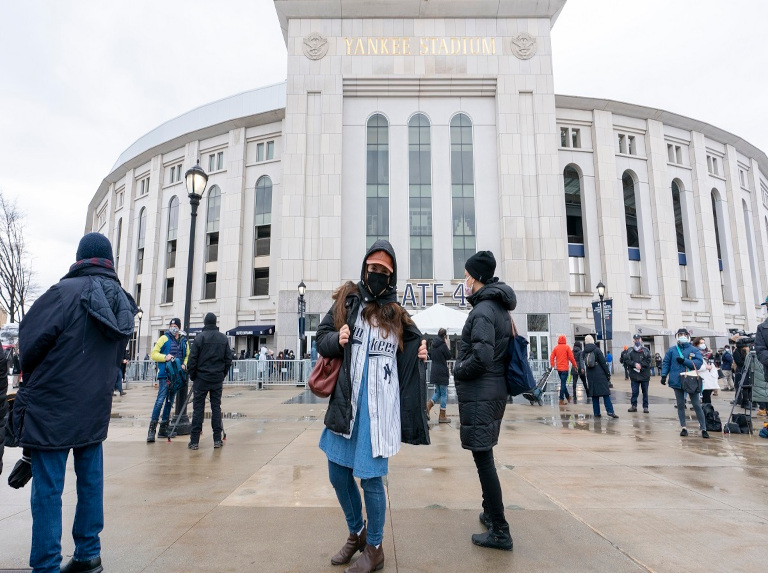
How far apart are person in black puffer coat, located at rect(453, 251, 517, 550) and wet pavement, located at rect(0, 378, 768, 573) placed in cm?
27

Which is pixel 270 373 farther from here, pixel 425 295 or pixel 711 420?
pixel 711 420

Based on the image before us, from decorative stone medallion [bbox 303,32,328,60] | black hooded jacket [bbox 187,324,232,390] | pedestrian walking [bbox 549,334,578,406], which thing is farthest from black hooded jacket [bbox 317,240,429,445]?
decorative stone medallion [bbox 303,32,328,60]

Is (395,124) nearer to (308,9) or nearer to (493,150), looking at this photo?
(493,150)

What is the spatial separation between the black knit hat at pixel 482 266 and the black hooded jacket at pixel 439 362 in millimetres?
5891

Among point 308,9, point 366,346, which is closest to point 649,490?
Answer: point 366,346

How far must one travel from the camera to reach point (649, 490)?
469 centimetres

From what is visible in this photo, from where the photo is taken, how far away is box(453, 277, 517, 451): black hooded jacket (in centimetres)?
352

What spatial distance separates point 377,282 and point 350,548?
5.94ft

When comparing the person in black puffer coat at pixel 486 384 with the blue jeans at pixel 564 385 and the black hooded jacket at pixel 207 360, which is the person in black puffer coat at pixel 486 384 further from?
the blue jeans at pixel 564 385

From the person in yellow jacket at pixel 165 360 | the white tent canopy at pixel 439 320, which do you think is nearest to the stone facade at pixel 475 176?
the white tent canopy at pixel 439 320

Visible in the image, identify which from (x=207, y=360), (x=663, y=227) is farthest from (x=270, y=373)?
(x=663, y=227)

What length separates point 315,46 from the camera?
29.1 m

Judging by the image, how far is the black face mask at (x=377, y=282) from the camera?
3.19m

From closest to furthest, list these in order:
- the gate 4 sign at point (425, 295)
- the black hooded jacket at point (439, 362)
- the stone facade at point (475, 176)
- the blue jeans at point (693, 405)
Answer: the blue jeans at point (693, 405), the black hooded jacket at point (439, 362), the gate 4 sign at point (425, 295), the stone facade at point (475, 176)
